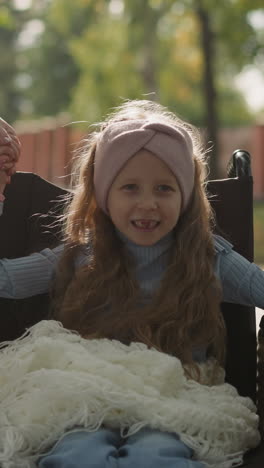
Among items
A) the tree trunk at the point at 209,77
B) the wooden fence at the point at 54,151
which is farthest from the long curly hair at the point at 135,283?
the wooden fence at the point at 54,151

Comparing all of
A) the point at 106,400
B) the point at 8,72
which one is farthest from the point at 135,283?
the point at 8,72

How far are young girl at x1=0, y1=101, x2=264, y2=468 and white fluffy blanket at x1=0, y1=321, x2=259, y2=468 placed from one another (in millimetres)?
134

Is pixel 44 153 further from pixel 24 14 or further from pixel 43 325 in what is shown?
pixel 24 14

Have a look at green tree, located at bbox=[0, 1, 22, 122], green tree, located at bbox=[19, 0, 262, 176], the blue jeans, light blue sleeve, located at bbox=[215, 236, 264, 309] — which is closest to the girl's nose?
light blue sleeve, located at bbox=[215, 236, 264, 309]

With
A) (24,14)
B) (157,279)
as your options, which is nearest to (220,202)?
(157,279)

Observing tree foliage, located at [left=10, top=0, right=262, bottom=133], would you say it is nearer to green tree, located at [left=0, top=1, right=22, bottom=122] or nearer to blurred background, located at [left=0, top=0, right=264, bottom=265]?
blurred background, located at [left=0, top=0, right=264, bottom=265]

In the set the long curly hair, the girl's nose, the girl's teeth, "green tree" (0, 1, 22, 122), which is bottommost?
the long curly hair

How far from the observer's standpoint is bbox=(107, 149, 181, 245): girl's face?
2.14 m

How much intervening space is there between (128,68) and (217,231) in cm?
1787

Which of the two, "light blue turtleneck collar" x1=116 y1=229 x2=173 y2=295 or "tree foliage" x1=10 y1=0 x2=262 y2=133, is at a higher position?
"tree foliage" x1=10 y1=0 x2=262 y2=133

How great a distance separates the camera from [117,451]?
1767 millimetres

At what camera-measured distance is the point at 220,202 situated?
2508mm

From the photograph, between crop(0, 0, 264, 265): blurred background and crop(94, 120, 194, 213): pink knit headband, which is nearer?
crop(94, 120, 194, 213): pink knit headband

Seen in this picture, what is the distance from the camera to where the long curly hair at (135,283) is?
2143mm
